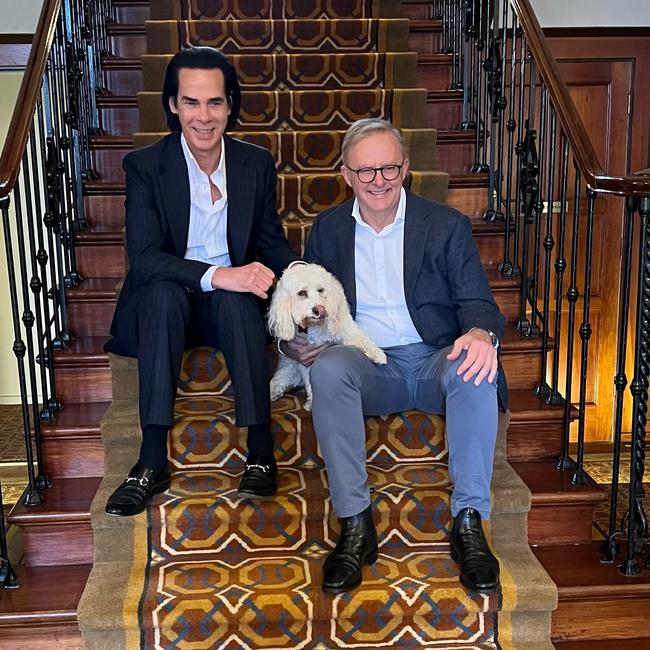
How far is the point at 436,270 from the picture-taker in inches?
91.7

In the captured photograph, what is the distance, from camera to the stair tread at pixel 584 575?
218 cm

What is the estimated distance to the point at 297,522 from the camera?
7.41 feet

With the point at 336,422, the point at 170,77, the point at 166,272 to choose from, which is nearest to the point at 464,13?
the point at 170,77

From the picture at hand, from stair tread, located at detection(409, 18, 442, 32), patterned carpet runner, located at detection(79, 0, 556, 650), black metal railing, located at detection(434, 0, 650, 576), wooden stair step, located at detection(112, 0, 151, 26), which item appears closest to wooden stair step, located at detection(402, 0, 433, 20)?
black metal railing, located at detection(434, 0, 650, 576)

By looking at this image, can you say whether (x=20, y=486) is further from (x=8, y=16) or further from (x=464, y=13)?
(x=464, y=13)

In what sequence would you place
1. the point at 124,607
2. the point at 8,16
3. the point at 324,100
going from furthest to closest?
1. the point at 8,16
2. the point at 324,100
3. the point at 124,607

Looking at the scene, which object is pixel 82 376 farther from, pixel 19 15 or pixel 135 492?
pixel 19 15

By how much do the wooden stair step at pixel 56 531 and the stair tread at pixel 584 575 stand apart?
1305 mm

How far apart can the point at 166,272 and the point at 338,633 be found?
1082mm

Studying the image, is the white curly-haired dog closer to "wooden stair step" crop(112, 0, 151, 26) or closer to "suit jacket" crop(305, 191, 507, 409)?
"suit jacket" crop(305, 191, 507, 409)

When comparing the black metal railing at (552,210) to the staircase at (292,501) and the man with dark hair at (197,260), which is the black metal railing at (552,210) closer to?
the staircase at (292,501)

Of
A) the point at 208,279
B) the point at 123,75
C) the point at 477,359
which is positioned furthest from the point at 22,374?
the point at 123,75

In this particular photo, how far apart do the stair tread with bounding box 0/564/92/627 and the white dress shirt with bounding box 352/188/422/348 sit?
3.52 feet

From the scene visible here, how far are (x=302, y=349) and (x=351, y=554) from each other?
0.62 metres
